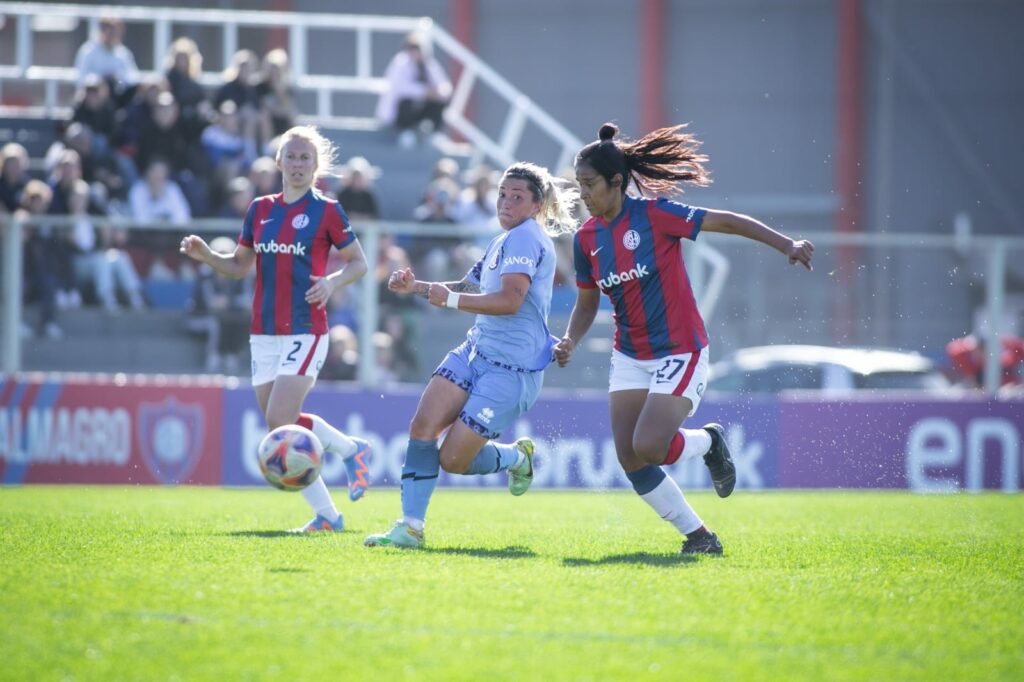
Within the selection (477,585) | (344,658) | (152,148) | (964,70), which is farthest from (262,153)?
(964,70)

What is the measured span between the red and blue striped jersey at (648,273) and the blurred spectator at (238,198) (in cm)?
780

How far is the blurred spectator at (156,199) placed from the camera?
1492 centimetres

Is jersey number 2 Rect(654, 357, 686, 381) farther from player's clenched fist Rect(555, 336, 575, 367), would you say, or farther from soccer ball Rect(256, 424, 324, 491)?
soccer ball Rect(256, 424, 324, 491)

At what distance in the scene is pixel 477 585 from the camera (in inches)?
239

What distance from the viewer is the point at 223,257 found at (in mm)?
8672

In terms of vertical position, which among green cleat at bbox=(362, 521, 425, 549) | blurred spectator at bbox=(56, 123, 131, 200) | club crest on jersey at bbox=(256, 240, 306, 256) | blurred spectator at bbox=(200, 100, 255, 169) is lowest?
green cleat at bbox=(362, 521, 425, 549)

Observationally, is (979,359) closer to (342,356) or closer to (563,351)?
(342,356)

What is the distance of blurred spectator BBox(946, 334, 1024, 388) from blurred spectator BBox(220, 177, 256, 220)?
7495mm

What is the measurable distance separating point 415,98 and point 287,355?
33.9 ft

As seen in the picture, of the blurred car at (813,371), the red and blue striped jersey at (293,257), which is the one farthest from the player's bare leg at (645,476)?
the blurred car at (813,371)

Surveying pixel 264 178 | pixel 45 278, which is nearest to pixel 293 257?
pixel 45 278

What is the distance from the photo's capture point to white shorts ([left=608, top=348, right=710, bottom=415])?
738cm

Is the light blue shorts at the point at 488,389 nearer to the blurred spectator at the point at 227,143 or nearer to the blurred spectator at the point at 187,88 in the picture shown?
the blurred spectator at the point at 227,143

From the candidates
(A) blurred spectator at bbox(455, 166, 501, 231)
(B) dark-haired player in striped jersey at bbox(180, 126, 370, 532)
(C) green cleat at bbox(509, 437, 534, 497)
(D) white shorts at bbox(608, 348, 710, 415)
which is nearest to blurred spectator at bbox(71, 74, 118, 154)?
(A) blurred spectator at bbox(455, 166, 501, 231)
